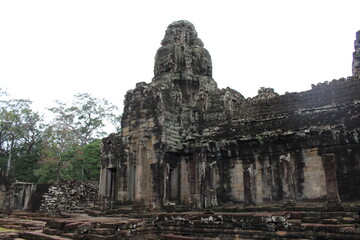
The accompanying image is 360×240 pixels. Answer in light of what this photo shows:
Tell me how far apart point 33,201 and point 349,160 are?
831 inches

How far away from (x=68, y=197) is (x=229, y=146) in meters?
13.5

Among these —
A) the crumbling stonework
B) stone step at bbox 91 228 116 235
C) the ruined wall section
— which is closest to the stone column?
the ruined wall section

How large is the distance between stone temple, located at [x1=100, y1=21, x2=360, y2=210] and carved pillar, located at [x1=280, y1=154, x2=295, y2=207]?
0.04 m

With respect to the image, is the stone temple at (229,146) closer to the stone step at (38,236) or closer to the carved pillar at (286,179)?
the carved pillar at (286,179)

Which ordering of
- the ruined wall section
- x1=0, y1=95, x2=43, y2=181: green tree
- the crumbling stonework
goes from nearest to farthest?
the ruined wall section
the crumbling stonework
x1=0, y1=95, x2=43, y2=181: green tree

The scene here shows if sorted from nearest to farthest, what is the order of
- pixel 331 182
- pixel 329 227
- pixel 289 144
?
pixel 329 227 → pixel 331 182 → pixel 289 144

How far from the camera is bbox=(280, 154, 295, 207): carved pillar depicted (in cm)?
1184

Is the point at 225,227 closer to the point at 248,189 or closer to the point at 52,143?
the point at 248,189

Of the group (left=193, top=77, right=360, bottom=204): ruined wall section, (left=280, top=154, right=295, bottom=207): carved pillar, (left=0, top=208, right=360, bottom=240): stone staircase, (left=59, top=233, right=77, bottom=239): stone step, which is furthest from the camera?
(left=280, top=154, right=295, bottom=207): carved pillar

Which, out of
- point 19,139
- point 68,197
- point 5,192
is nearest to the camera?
point 5,192

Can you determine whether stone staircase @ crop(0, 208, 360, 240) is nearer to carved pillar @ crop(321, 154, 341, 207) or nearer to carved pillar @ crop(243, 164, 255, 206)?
carved pillar @ crop(321, 154, 341, 207)

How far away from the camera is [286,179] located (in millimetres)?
12156

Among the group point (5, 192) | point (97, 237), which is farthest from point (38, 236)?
point (5, 192)

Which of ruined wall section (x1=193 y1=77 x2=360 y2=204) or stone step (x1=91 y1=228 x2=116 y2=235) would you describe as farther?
ruined wall section (x1=193 y1=77 x2=360 y2=204)
